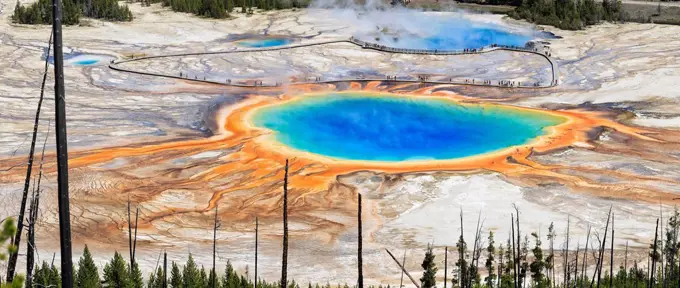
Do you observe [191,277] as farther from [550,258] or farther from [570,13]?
[570,13]

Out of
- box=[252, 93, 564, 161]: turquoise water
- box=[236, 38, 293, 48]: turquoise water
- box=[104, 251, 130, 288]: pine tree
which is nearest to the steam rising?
box=[236, 38, 293, 48]: turquoise water

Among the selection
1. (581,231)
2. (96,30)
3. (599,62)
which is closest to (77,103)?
(96,30)

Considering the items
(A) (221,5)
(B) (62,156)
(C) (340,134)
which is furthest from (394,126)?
(B) (62,156)

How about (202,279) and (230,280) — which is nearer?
(230,280)

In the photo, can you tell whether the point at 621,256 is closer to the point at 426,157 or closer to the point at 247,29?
the point at 426,157

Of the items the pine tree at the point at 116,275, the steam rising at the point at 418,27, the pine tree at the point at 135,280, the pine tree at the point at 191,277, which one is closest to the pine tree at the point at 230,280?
the pine tree at the point at 191,277

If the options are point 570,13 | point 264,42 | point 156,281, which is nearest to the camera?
point 156,281

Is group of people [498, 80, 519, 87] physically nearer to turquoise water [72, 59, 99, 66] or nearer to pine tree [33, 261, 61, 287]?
turquoise water [72, 59, 99, 66]
